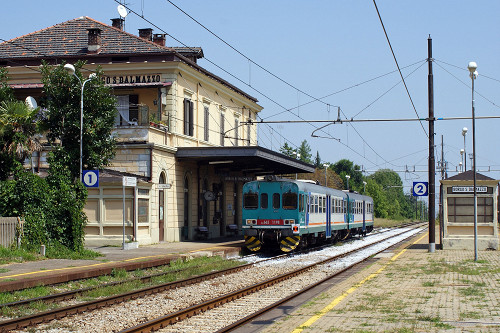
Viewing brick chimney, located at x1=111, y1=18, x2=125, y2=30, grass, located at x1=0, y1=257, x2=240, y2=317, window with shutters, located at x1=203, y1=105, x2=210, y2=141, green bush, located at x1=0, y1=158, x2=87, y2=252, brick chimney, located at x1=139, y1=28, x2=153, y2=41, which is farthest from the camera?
brick chimney, located at x1=111, y1=18, x2=125, y2=30

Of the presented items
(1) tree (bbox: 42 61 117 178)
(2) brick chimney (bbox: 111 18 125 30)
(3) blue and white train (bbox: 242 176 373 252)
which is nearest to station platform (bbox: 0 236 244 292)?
(3) blue and white train (bbox: 242 176 373 252)

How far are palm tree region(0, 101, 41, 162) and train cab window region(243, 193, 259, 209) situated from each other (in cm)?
891

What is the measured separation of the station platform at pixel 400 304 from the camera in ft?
34.3

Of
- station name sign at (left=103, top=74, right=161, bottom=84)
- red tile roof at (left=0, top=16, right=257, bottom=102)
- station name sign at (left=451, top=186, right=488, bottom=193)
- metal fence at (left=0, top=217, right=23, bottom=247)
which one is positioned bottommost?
metal fence at (left=0, top=217, right=23, bottom=247)

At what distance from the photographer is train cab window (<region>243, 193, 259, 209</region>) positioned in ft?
91.2

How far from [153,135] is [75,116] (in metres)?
6.76

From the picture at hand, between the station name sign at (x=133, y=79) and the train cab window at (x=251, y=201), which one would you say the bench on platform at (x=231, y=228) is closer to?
the station name sign at (x=133, y=79)

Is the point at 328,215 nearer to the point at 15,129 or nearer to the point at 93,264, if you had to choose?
the point at 93,264

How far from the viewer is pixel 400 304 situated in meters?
12.7

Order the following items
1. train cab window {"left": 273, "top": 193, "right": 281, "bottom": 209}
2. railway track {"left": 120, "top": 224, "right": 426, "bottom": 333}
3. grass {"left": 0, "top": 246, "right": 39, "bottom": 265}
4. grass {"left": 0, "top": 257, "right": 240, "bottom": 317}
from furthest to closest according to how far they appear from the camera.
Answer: train cab window {"left": 273, "top": 193, "right": 281, "bottom": 209}
grass {"left": 0, "top": 246, "right": 39, "bottom": 265}
grass {"left": 0, "top": 257, "right": 240, "bottom": 317}
railway track {"left": 120, "top": 224, "right": 426, "bottom": 333}

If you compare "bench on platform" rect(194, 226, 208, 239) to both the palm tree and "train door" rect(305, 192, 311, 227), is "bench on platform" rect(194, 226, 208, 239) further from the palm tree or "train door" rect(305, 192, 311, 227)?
the palm tree

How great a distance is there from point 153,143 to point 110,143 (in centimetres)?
525

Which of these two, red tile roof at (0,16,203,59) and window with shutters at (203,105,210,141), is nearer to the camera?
red tile roof at (0,16,203,59)

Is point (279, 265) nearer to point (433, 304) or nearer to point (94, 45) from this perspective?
point (433, 304)
